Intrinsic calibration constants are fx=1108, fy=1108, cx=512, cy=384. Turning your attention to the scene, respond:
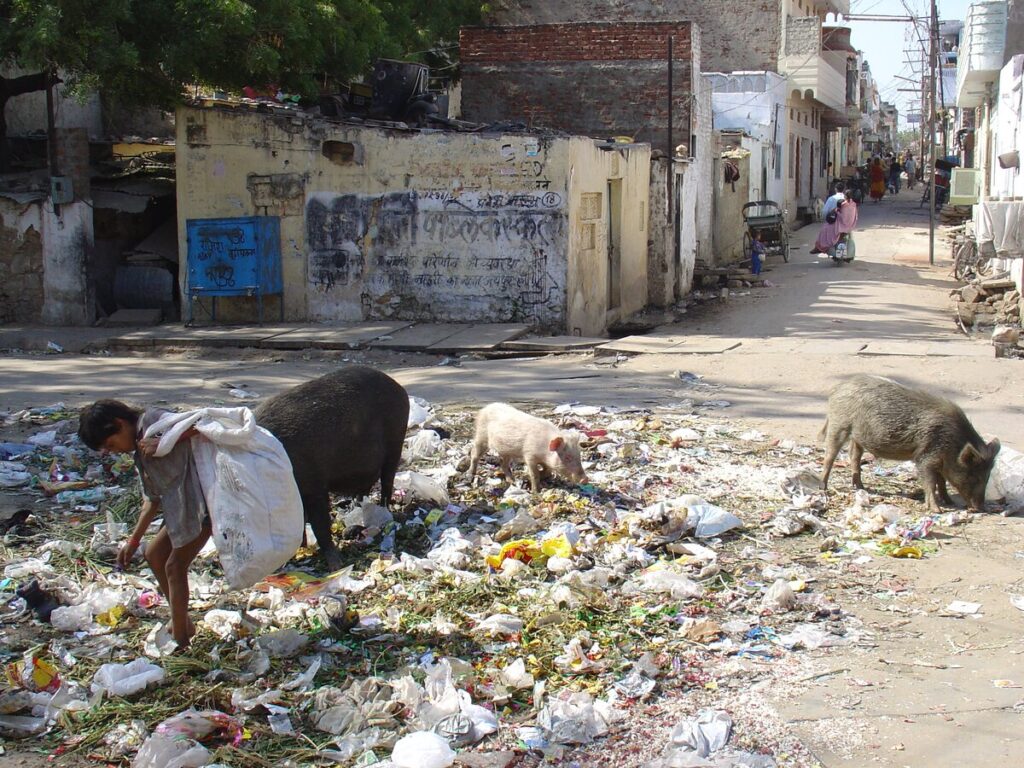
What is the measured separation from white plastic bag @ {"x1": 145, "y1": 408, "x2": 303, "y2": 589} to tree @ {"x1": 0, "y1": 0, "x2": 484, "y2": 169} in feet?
33.5

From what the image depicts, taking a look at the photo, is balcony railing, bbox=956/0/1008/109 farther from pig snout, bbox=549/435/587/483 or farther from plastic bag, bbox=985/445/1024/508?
pig snout, bbox=549/435/587/483

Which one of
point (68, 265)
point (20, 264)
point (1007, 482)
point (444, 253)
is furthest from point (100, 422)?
point (20, 264)

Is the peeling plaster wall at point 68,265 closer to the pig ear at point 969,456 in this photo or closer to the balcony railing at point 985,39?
the pig ear at point 969,456

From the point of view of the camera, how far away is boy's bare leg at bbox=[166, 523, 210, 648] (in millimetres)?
4531

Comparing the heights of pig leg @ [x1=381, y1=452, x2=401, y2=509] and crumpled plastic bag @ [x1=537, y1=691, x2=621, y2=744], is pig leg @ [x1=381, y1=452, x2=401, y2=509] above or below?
above

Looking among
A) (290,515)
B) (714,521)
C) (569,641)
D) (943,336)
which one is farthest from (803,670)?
(943,336)

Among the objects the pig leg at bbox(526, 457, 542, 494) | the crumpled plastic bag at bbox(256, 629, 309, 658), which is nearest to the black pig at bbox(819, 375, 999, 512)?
the pig leg at bbox(526, 457, 542, 494)

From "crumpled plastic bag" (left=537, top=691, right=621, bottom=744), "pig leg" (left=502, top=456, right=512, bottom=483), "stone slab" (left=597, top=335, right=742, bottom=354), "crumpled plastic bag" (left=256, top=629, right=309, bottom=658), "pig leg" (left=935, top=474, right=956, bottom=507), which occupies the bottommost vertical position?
"crumpled plastic bag" (left=537, top=691, right=621, bottom=744)

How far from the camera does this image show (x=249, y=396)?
10188mm

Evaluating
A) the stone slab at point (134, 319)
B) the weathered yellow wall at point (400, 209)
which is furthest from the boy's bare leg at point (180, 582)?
the stone slab at point (134, 319)

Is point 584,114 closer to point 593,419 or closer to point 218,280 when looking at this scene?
point 218,280

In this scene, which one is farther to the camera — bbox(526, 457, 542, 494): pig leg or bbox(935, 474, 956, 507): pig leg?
bbox(526, 457, 542, 494): pig leg

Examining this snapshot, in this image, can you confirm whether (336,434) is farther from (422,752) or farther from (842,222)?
(842,222)

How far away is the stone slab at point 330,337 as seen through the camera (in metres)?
13.2
